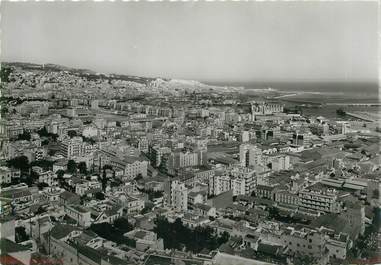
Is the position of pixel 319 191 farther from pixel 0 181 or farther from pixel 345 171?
pixel 0 181

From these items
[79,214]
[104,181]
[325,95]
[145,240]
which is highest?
[325,95]

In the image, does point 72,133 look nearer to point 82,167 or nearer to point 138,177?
point 82,167

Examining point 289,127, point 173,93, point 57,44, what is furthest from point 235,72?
point 57,44

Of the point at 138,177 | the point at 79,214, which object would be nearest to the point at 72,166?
the point at 138,177

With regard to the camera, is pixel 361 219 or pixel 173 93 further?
pixel 173 93

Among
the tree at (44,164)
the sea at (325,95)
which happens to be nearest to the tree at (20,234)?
the tree at (44,164)

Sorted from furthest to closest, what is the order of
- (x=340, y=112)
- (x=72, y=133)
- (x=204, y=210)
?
1. (x=340, y=112)
2. (x=72, y=133)
3. (x=204, y=210)

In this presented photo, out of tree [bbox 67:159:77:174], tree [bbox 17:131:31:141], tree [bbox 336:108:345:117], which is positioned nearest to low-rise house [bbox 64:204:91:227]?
tree [bbox 67:159:77:174]

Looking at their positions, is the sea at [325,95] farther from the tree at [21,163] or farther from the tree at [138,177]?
the tree at [21,163]
